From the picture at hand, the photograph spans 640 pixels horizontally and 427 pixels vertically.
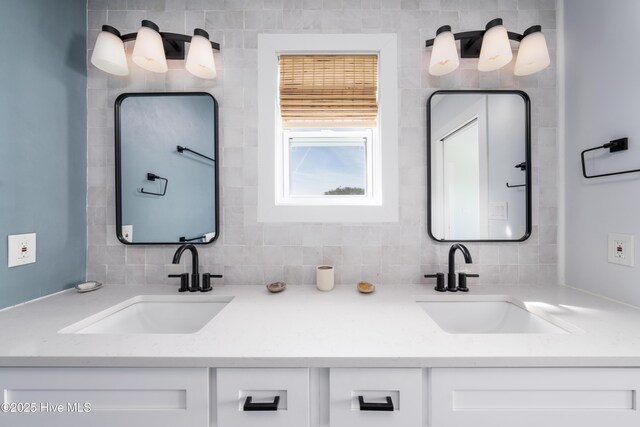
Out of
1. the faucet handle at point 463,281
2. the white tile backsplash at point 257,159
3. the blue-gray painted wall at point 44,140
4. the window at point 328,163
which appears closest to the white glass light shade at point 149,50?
the white tile backsplash at point 257,159

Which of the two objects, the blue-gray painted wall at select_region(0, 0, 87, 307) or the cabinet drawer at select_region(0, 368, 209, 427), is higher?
the blue-gray painted wall at select_region(0, 0, 87, 307)

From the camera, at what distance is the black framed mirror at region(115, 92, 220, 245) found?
1439mm

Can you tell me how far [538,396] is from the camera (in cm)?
79

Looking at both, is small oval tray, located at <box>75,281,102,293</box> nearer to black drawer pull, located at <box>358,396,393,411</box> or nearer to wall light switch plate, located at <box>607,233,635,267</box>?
black drawer pull, located at <box>358,396,393,411</box>

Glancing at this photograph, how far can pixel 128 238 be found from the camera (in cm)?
145

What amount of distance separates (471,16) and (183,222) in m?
1.81

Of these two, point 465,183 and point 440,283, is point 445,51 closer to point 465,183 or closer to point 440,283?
point 465,183

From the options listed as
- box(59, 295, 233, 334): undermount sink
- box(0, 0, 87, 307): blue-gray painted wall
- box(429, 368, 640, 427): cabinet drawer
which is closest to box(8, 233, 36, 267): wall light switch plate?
box(0, 0, 87, 307): blue-gray painted wall

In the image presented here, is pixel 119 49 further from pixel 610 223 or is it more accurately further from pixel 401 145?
pixel 610 223

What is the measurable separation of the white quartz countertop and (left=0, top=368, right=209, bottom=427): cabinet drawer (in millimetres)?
36

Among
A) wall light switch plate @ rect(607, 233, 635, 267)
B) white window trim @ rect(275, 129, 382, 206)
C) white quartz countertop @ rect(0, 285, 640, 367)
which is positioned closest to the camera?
white quartz countertop @ rect(0, 285, 640, 367)

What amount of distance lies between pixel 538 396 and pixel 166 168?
171cm

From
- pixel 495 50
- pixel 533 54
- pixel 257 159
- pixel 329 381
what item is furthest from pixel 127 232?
pixel 533 54

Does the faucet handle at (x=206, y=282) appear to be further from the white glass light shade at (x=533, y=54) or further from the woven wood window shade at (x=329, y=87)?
the white glass light shade at (x=533, y=54)
